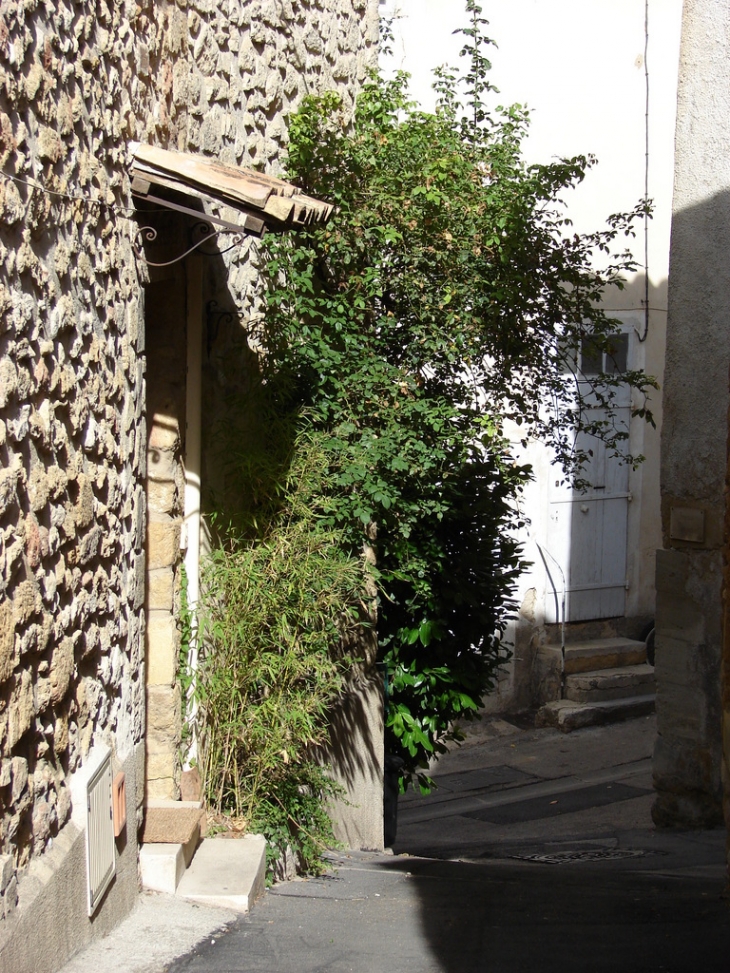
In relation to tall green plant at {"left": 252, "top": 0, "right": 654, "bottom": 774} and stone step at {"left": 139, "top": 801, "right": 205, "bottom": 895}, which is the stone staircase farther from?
stone step at {"left": 139, "top": 801, "right": 205, "bottom": 895}

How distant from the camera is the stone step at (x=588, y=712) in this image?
11297mm

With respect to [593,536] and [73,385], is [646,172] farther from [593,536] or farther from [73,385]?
[73,385]

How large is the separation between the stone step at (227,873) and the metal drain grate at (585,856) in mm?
2940

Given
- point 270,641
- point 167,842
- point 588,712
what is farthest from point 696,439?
point 588,712

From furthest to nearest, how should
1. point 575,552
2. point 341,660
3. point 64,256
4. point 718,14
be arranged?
point 575,552
point 718,14
point 341,660
point 64,256

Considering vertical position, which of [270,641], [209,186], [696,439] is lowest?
[270,641]

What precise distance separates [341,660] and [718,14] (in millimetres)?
4693

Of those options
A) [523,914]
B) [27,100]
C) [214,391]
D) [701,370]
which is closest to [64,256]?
[27,100]

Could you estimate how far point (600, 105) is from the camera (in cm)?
1210

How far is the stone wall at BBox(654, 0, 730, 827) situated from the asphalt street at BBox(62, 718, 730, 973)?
1.73 feet

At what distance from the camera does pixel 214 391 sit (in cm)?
529

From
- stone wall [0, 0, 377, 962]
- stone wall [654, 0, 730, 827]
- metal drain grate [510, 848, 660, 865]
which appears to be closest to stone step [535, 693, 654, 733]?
metal drain grate [510, 848, 660, 865]

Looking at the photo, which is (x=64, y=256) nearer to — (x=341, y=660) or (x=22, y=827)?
(x=22, y=827)

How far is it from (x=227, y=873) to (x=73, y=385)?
2261 millimetres
